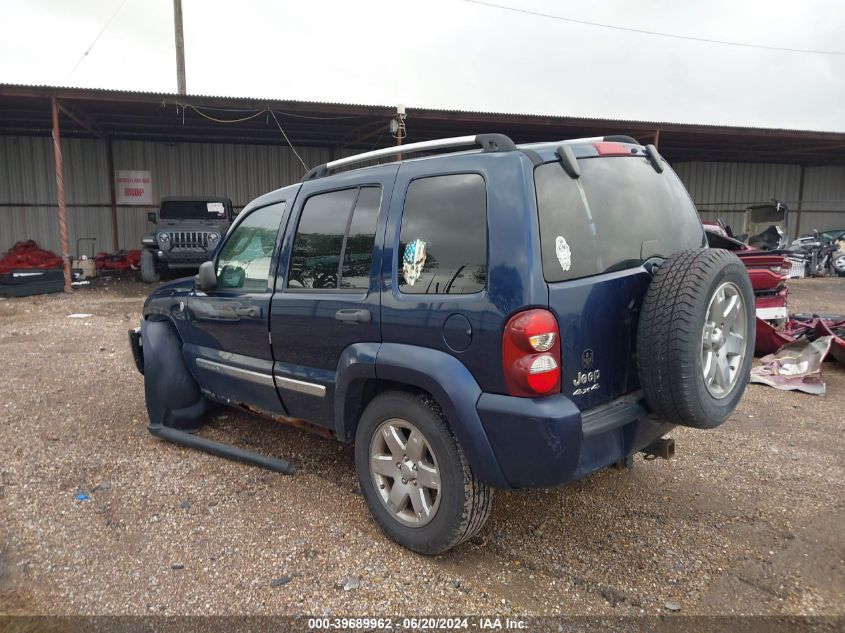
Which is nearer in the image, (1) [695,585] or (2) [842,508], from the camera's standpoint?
(1) [695,585]

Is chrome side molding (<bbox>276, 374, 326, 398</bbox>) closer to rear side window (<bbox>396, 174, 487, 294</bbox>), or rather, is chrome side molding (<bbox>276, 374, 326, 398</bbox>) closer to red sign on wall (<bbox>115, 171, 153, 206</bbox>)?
rear side window (<bbox>396, 174, 487, 294</bbox>)

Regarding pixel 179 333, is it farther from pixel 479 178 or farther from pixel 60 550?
pixel 479 178

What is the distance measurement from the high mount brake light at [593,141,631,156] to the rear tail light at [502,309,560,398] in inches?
38.0

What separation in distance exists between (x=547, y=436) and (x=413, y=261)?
100 cm

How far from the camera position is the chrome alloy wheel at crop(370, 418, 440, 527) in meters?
2.75

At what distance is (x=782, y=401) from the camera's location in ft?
17.9

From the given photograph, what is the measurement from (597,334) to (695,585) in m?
1.21

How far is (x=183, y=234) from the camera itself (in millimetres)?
13422

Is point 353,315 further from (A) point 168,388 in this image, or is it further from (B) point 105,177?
(B) point 105,177

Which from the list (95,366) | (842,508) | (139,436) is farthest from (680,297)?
(95,366)

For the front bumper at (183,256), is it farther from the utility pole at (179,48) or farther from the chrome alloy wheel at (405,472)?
the chrome alloy wheel at (405,472)

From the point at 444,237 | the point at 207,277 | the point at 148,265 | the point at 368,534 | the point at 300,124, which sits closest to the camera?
the point at 444,237

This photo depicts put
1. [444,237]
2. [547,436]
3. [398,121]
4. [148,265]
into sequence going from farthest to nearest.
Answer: [398,121] → [148,265] → [444,237] → [547,436]

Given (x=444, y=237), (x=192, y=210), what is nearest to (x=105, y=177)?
(x=192, y=210)
